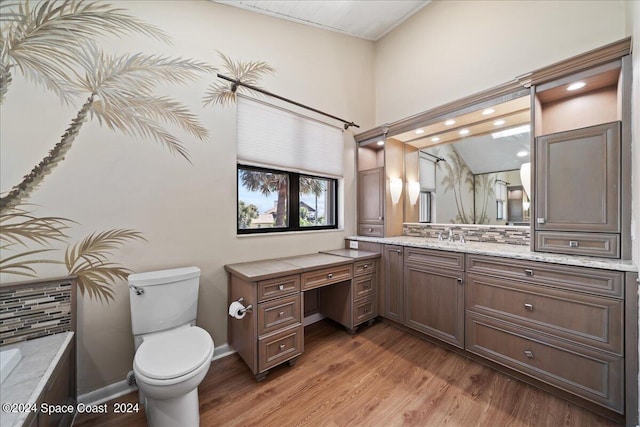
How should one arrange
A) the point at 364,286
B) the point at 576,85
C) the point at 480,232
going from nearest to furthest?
the point at 576,85, the point at 480,232, the point at 364,286

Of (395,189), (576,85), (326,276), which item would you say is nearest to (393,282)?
(326,276)

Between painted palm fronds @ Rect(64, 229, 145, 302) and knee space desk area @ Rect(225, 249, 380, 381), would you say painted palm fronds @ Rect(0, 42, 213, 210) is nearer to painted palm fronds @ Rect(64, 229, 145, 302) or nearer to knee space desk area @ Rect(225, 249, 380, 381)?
painted palm fronds @ Rect(64, 229, 145, 302)

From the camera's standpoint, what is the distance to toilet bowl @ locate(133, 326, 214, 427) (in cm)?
122

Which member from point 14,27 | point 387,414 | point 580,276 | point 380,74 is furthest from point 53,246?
point 380,74

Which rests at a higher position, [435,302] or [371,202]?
[371,202]

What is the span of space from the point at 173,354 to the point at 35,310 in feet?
2.92

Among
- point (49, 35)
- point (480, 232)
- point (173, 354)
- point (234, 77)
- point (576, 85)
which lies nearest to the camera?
point (173, 354)

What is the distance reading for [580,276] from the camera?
1.53 meters

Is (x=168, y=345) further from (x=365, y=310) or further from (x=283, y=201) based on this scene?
(x=365, y=310)

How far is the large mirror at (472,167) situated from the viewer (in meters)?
2.29

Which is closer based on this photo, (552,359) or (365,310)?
(552,359)

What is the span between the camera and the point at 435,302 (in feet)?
7.44

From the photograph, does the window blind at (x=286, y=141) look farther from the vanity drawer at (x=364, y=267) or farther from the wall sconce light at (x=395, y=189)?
the vanity drawer at (x=364, y=267)

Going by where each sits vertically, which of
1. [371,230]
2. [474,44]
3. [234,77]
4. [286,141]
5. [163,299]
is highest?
[474,44]
